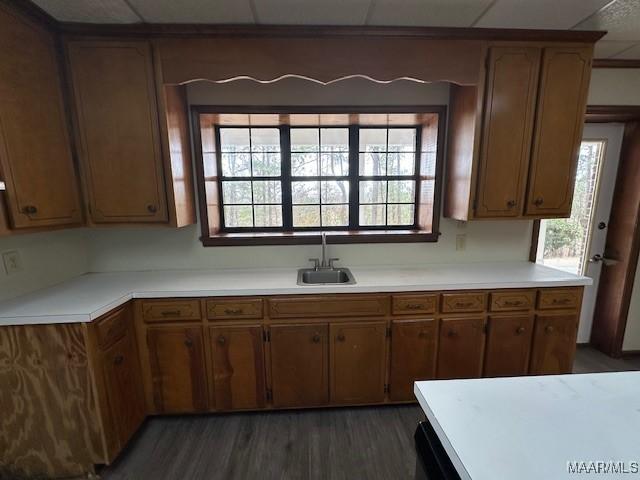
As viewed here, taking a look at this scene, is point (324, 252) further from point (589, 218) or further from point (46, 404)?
point (589, 218)

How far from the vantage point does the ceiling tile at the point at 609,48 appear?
1.91 meters

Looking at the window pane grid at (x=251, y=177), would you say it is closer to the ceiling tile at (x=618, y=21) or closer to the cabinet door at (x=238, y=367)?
the cabinet door at (x=238, y=367)

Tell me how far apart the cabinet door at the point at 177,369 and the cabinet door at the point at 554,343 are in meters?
2.26

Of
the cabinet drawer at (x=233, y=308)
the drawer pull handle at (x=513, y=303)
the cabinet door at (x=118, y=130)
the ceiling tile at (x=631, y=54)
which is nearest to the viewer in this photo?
the cabinet door at (x=118, y=130)

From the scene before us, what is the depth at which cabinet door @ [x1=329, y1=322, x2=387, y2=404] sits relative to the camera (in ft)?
6.03

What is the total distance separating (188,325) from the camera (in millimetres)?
1773

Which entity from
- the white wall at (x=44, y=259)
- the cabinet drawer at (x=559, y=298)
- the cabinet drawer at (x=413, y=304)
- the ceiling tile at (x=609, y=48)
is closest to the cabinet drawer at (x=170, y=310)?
the white wall at (x=44, y=259)

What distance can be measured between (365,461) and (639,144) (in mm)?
3161

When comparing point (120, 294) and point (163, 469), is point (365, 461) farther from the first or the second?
point (120, 294)

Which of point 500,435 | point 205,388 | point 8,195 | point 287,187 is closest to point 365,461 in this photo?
point 205,388

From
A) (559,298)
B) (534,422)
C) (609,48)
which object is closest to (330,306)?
(534,422)

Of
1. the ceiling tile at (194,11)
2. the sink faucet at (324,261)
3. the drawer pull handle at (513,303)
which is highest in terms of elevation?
the ceiling tile at (194,11)

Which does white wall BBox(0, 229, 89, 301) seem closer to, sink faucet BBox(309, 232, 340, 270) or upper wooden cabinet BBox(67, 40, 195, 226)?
upper wooden cabinet BBox(67, 40, 195, 226)

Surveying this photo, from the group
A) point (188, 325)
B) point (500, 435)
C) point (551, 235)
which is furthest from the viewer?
point (551, 235)
